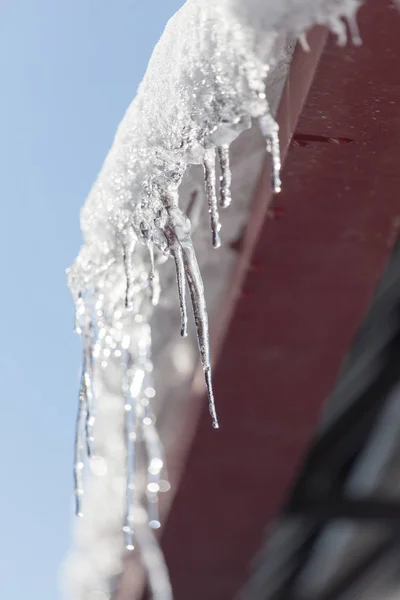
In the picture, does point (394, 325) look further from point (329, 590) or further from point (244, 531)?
point (329, 590)

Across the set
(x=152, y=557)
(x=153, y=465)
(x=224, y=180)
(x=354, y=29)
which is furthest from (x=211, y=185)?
(x=152, y=557)

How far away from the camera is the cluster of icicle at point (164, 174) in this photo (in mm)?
514

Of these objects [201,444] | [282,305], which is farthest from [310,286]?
[201,444]

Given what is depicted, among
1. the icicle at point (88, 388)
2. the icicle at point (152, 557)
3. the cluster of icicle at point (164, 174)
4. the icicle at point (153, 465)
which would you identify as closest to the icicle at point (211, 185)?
the cluster of icicle at point (164, 174)

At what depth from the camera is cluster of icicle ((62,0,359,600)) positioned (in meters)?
0.51

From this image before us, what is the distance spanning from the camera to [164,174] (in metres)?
0.66

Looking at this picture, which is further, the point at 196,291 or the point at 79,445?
the point at 79,445

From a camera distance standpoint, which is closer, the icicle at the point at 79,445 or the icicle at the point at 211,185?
the icicle at the point at 211,185

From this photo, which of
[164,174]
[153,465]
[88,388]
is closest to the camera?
[164,174]

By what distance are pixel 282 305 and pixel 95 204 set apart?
0.37 m

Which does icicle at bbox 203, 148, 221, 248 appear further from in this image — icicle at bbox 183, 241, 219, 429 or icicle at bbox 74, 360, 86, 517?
icicle at bbox 74, 360, 86, 517

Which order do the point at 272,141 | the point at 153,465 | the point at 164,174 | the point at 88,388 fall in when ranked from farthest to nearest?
the point at 153,465 → the point at 88,388 → the point at 164,174 → the point at 272,141

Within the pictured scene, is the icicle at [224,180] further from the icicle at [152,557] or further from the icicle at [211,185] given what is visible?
the icicle at [152,557]

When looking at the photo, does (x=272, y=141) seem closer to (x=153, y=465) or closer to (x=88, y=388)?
(x=88, y=388)
